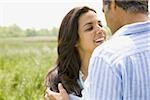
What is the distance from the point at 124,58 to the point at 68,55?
104 cm

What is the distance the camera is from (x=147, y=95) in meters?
1.34

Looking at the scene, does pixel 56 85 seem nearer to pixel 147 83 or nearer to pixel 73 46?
pixel 73 46

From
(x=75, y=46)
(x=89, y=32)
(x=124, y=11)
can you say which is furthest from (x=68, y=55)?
(x=124, y=11)

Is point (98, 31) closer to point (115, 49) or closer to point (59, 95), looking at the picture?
point (59, 95)

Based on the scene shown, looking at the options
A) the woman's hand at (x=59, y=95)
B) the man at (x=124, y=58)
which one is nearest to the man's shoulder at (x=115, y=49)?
the man at (x=124, y=58)

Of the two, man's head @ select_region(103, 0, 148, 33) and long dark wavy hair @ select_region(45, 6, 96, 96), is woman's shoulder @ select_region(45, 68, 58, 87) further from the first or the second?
man's head @ select_region(103, 0, 148, 33)

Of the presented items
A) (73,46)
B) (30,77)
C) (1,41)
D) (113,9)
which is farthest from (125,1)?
(1,41)

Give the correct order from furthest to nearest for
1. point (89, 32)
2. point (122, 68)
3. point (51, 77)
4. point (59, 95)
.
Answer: point (51, 77), point (89, 32), point (59, 95), point (122, 68)

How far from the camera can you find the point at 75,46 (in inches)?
92.4

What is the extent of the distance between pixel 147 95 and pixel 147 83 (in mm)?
35

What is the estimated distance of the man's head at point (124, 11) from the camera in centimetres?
137

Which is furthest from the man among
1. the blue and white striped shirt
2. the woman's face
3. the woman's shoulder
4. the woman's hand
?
the woman's shoulder

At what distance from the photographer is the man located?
132 cm

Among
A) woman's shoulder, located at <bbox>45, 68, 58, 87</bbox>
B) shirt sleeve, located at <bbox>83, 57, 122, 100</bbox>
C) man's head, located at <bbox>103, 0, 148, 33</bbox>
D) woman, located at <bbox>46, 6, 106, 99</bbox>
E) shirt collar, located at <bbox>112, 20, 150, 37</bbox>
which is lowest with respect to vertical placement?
woman's shoulder, located at <bbox>45, 68, 58, 87</bbox>
